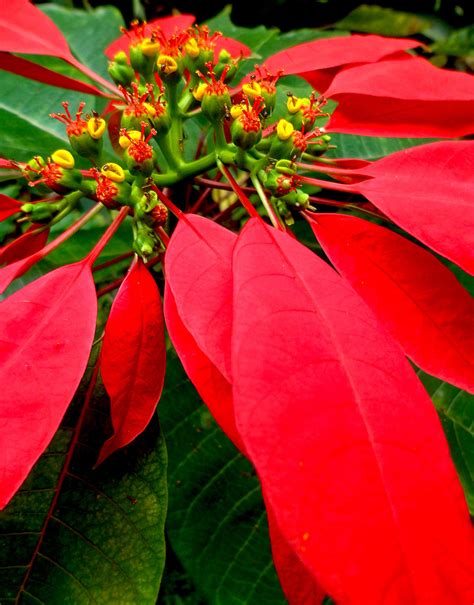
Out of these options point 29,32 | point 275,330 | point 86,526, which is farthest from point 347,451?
point 29,32

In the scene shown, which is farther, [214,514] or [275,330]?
[214,514]

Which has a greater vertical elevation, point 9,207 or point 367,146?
point 9,207

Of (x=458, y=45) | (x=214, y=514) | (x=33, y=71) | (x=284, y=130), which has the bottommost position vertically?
(x=214, y=514)

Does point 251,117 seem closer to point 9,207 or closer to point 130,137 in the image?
point 130,137

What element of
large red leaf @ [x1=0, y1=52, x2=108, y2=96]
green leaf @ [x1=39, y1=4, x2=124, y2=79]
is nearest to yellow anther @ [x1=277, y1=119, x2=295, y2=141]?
large red leaf @ [x1=0, y1=52, x2=108, y2=96]

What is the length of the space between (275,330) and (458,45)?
91 cm

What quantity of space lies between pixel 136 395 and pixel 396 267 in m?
0.22

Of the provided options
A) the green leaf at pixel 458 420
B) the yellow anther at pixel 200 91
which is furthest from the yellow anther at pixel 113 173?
the green leaf at pixel 458 420

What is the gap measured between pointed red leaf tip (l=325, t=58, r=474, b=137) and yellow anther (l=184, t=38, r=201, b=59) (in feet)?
0.44

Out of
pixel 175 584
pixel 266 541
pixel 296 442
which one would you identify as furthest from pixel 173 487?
pixel 296 442

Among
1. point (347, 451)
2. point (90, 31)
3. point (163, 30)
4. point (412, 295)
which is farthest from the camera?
point (90, 31)

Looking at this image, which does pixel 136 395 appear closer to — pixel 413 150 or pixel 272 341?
pixel 272 341

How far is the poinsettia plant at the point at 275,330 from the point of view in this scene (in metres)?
0.27

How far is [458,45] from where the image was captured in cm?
101
